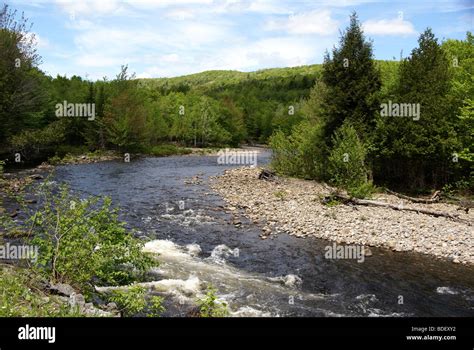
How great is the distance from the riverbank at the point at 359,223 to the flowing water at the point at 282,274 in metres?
0.98

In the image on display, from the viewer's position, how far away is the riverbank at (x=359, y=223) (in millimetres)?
19219

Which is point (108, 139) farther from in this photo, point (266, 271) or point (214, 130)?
point (266, 271)

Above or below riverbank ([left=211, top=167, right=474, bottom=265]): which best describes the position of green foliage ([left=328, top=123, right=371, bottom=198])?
above

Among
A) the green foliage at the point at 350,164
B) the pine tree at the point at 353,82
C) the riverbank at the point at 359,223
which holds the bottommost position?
the riverbank at the point at 359,223

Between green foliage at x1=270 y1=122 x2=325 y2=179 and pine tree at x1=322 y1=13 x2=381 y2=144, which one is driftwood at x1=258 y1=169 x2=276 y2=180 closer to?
green foliage at x1=270 y1=122 x2=325 y2=179

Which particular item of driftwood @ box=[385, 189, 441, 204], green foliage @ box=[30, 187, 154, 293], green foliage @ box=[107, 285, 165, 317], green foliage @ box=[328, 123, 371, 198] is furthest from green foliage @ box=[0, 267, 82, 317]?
driftwood @ box=[385, 189, 441, 204]

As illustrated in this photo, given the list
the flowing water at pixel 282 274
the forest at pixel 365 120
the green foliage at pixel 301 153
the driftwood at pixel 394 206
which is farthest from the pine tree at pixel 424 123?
the flowing water at pixel 282 274

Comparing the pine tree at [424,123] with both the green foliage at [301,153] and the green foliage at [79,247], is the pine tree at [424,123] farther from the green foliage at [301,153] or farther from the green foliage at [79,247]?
the green foliage at [79,247]

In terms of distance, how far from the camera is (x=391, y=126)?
30156mm

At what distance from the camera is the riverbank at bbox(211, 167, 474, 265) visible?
1922 cm

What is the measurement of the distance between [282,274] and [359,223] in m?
7.74

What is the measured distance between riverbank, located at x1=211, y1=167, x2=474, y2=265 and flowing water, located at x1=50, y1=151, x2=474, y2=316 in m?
0.98

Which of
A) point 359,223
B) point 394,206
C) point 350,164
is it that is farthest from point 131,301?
point 350,164
